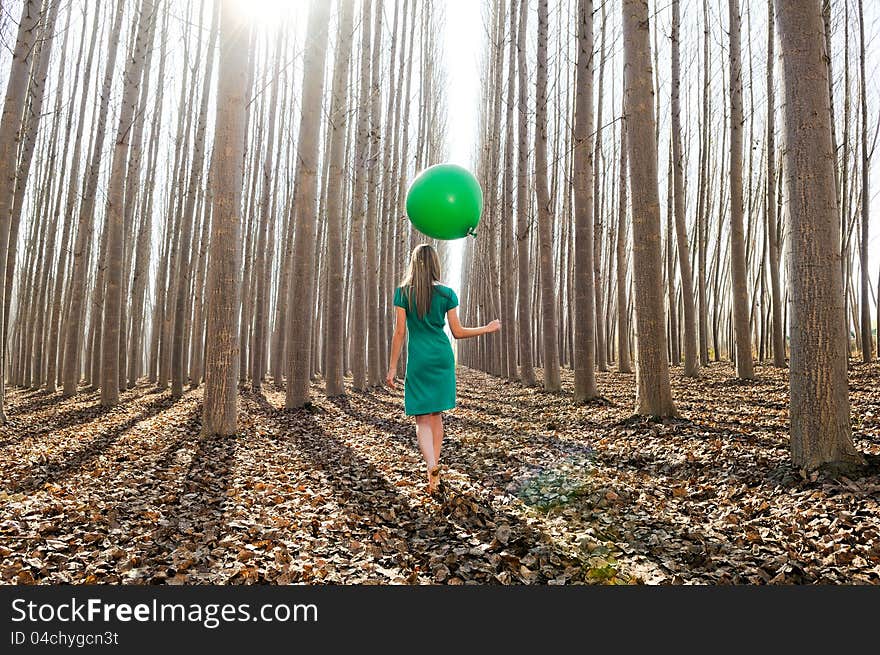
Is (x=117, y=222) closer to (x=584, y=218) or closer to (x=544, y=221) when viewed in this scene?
(x=544, y=221)

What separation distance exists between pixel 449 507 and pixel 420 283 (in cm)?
161

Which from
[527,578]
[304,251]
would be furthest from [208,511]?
[304,251]

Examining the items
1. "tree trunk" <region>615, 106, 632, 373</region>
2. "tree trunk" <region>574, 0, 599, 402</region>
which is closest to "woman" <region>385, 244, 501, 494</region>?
"tree trunk" <region>574, 0, 599, 402</region>

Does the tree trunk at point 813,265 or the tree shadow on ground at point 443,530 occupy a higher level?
the tree trunk at point 813,265

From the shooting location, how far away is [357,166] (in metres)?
12.7

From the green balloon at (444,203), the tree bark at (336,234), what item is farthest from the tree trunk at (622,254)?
the green balloon at (444,203)

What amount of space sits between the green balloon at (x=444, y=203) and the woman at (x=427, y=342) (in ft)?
1.01

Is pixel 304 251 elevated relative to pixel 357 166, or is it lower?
lower

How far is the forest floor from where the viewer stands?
2746 millimetres

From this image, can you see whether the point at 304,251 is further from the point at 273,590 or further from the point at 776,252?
the point at 776,252

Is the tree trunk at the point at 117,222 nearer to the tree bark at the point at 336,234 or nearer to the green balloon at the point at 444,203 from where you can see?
the tree bark at the point at 336,234

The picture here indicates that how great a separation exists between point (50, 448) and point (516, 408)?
6.53 meters

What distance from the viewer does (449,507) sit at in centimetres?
385

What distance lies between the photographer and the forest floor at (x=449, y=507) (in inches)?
108
